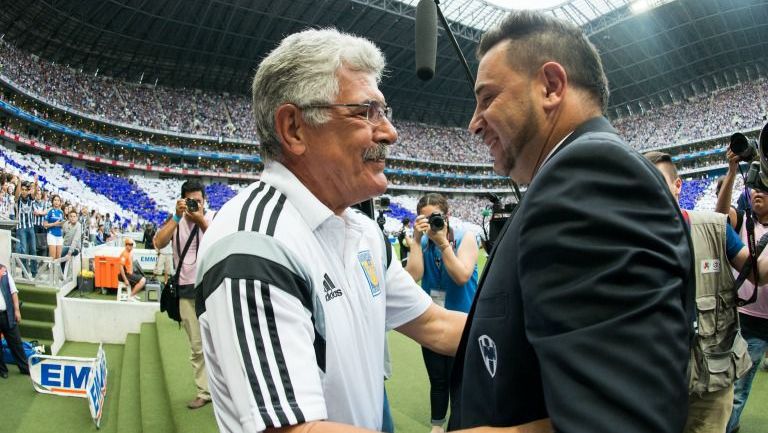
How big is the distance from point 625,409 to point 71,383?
6.25m

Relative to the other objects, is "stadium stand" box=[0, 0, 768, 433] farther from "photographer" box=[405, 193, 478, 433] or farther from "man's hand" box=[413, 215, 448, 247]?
"man's hand" box=[413, 215, 448, 247]

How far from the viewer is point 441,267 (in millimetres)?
3965

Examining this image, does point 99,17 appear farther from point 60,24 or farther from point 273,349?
point 273,349

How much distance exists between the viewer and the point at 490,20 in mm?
38750

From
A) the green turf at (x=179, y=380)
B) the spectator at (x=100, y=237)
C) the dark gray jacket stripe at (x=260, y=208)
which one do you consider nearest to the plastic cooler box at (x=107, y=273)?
the green turf at (x=179, y=380)

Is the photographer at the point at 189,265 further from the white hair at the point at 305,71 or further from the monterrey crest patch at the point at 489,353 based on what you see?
the monterrey crest patch at the point at 489,353

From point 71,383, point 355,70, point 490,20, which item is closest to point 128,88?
point 490,20

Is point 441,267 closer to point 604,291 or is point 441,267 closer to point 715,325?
point 715,325

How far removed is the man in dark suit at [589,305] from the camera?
0.66m

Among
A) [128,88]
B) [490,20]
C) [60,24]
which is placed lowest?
[128,88]

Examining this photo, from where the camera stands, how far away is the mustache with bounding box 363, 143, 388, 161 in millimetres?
1348

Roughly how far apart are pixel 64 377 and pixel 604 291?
20.9 feet

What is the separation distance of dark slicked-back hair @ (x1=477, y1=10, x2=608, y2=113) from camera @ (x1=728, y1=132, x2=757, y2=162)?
1.91 m

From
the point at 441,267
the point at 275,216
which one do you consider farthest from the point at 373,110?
the point at 441,267
